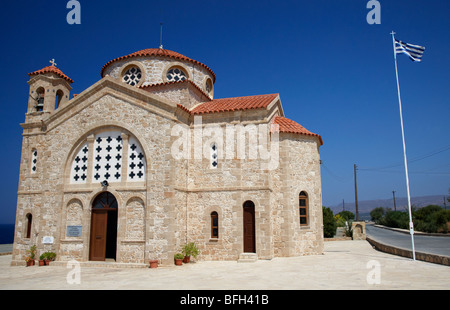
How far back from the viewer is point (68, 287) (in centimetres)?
1048

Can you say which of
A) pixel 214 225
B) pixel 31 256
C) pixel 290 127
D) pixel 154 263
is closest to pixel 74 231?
pixel 31 256

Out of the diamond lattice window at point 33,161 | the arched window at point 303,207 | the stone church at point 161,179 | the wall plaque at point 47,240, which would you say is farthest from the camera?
the diamond lattice window at point 33,161

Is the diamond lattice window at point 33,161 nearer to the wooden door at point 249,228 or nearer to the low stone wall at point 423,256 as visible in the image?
the wooden door at point 249,228

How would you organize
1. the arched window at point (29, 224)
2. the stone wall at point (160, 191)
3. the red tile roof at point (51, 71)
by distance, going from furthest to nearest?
the red tile roof at point (51, 71)
the arched window at point (29, 224)
the stone wall at point (160, 191)

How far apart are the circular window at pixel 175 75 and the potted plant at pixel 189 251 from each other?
9.81 m

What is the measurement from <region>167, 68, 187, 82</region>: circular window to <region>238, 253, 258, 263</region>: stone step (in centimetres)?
1082

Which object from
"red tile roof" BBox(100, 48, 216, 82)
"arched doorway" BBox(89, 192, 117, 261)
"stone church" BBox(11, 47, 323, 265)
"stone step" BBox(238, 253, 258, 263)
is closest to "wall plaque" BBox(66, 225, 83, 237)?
"stone church" BBox(11, 47, 323, 265)

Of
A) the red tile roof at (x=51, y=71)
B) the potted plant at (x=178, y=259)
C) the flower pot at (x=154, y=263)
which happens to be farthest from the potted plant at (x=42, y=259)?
the red tile roof at (x=51, y=71)

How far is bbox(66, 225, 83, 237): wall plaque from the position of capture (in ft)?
53.8

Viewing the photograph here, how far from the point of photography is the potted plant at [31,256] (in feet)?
53.5

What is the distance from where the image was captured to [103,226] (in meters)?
16.3

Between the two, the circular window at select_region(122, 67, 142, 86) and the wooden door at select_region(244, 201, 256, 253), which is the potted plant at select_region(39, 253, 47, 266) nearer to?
the wooden door at select_region(244, 201, 256, 253)

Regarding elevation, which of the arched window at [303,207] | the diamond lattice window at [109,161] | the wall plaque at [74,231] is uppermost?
the diamond lattice window at [109,161]
